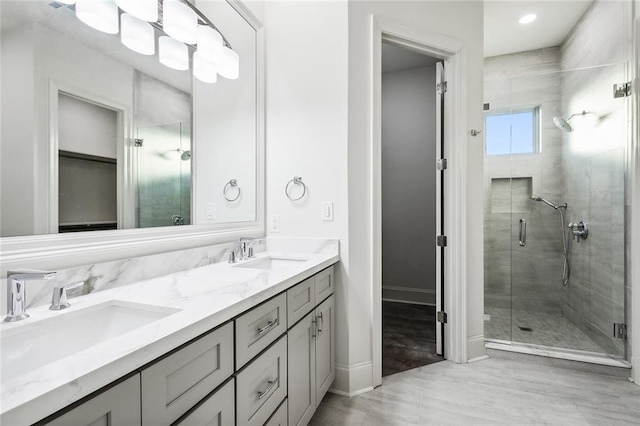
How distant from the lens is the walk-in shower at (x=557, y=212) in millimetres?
2299

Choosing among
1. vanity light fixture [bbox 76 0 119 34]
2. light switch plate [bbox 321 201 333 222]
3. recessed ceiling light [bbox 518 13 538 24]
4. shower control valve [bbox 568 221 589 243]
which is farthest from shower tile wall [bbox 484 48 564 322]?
vanity light fixture [bbox 76 0 119 34]

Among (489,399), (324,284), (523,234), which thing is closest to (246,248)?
(324,284)

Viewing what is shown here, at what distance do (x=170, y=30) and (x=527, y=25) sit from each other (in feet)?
10.9

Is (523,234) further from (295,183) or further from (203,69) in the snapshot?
(203,69)

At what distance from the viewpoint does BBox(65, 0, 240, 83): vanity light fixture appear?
1.17 m

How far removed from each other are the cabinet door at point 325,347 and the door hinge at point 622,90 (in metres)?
2.52

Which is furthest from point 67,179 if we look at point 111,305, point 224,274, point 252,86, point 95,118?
point 252,86

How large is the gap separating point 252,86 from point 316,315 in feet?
5.02

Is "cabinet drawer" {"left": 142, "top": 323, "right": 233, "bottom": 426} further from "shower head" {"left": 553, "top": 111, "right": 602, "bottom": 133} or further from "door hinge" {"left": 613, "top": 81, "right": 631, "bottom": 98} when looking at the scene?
"shower head" {"left": 553, "top": 111, "right": 602, "bottom": 133}

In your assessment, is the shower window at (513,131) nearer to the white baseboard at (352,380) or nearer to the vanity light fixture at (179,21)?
the white baseboard at (352,380)

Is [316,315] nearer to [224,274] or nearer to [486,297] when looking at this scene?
[224,274]

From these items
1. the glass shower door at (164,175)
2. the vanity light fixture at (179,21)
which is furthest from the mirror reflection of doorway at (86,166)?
the vanity light fixture at (179,21)

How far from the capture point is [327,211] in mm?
1978

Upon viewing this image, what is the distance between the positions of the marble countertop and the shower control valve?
2340mm
